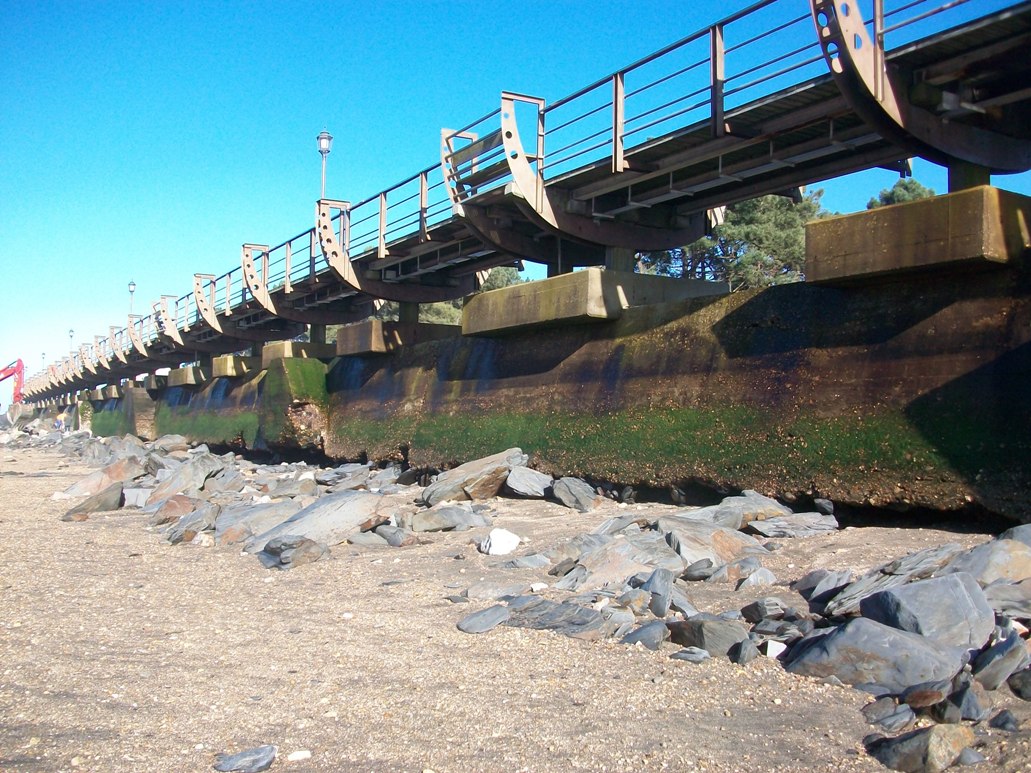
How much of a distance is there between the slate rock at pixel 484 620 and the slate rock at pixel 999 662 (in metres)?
3.07

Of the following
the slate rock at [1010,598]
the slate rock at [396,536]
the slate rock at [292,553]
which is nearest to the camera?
the slate rock at [1010,598]

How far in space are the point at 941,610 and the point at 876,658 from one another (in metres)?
0.54

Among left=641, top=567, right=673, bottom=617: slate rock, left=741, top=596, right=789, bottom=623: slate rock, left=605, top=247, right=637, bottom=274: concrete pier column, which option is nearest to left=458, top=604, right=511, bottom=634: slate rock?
left=641, top=567, right=673, bottom=617: slate rock

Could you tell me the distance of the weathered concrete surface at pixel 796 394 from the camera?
772cm

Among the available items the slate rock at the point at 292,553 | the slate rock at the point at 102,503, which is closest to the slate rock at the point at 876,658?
the slate rock at the point at 292,553

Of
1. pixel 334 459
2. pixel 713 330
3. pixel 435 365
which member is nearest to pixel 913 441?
pixel 713 330

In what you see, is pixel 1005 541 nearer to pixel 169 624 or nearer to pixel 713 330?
pixel 713 330

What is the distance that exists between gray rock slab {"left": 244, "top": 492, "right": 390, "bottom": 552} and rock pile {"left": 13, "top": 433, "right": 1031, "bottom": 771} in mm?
23

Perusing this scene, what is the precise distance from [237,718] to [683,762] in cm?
229

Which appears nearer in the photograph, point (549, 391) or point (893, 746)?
point (893, 746)

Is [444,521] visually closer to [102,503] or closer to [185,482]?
[102,503]

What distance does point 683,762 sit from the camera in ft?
13.1

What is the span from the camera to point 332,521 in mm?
10375

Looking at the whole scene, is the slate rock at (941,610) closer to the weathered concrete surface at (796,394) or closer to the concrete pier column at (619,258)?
the weathered concrete surface at (796,394)
